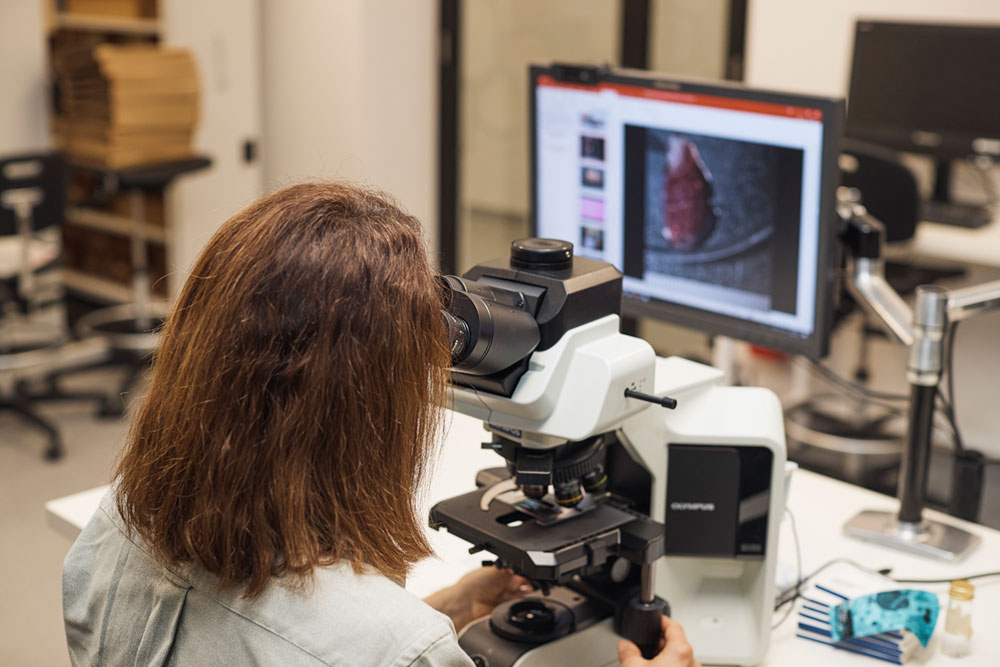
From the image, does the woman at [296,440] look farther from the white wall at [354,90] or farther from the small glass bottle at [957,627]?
the white wall at [354,90]

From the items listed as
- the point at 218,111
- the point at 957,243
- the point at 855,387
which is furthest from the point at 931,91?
the point at 218,111

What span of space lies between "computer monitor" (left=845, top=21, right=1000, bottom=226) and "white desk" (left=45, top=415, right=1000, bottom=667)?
1884 millimetres

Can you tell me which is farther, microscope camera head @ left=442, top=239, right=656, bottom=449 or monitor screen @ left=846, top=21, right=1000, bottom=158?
monitor screen @ left=846, top=21, right=1000, bottom=158

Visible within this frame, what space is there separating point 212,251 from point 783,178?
84 cm

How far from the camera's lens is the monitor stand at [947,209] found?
3.20m

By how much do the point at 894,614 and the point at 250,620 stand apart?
73 centimetres

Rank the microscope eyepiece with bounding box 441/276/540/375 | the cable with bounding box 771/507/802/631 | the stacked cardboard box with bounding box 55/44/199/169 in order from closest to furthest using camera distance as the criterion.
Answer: the microscope eyepiece with bounding box 441/276/540/375, the cable with bounding box 771/507/802/631, the stacked cardboard box with bounding box 55/44/199/169

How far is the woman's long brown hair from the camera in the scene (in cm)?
86

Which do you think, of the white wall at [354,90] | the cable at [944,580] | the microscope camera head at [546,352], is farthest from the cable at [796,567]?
the white wall at [354,90]

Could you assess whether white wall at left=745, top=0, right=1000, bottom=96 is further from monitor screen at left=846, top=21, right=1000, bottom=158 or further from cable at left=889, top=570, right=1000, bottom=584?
cable at left=889, top=570, right=1000, bottom=584

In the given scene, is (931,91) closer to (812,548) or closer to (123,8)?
(812,548)

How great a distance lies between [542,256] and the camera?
1.08 meters

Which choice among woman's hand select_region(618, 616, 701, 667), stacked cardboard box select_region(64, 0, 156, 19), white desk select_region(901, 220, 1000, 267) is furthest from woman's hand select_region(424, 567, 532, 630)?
stacked cardboard box select_region(64, 0, 156, 19)

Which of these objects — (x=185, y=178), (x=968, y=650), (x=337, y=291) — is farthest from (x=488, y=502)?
(x=185, y=178)
